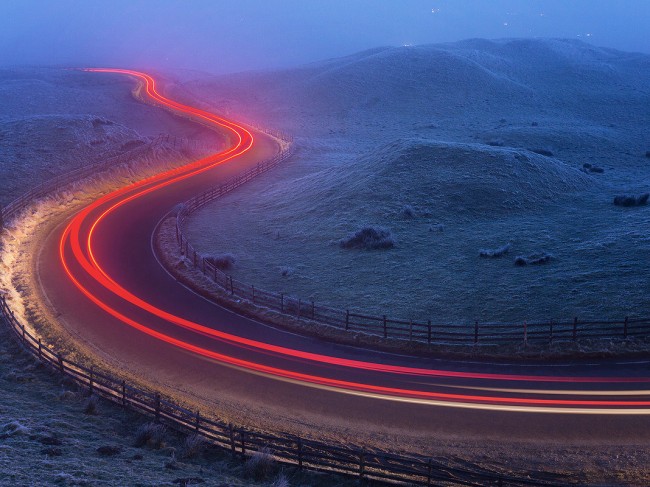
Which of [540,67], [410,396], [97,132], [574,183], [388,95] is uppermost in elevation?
[540,67]

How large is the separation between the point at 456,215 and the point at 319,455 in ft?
87.1

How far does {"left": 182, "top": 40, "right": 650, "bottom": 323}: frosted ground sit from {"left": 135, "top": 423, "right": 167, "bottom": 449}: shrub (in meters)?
12.3

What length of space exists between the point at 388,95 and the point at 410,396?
294 feet

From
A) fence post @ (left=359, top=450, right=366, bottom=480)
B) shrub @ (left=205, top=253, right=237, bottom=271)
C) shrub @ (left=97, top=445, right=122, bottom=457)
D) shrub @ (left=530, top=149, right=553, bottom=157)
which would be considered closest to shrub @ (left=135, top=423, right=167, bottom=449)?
shrub @ (left=97, top=445, right=122, bottom=457)

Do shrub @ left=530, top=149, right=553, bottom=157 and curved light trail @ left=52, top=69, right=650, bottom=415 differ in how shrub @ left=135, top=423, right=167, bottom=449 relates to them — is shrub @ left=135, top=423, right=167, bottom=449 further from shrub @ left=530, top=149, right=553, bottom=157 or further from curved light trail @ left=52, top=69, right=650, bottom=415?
shrub @ left=530, top=149, right=553, bottom=157

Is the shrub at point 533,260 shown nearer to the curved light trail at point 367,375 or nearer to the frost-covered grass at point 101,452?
the curved light trail at point 367,375

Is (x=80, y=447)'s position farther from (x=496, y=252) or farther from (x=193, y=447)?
(x=496, y=252)

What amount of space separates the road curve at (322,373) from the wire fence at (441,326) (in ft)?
4.30

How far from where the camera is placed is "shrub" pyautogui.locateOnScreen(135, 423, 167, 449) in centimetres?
1562

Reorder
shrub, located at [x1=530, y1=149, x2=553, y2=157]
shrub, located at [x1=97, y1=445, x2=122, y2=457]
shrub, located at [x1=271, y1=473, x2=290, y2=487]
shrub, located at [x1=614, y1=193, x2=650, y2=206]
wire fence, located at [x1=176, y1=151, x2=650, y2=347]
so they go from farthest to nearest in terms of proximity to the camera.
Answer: shrub, located at [x1=530, y1=149, x2=553, y2=157] < shrub, located at [x1=614, y1=193, x2=650, y2=206] < wire fence, located at [x1=176, y1=151, x2=650, y2=347] < shrub, located at [x1=97, y1=445, x2=122, y2=457] < shrub, located at [x1=271, y1=473, x2=290, y2=487]

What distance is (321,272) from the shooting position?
3114 centimetres

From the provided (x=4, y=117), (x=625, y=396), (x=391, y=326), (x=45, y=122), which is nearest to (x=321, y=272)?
(x=391, y=326)

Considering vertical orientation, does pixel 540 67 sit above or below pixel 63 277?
above

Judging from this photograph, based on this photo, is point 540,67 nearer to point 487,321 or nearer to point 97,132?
point 97,132
